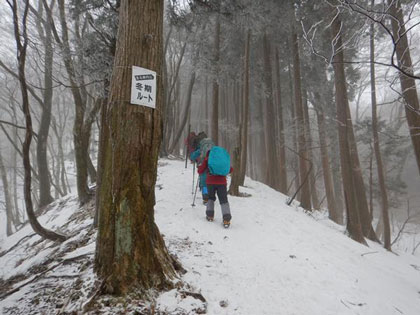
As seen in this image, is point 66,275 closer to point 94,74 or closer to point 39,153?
point 94,74

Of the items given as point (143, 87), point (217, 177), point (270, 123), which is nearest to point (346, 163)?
point (217, 177)

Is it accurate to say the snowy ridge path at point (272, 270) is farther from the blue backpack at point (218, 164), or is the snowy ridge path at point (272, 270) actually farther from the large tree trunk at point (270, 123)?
the large tree trunk at point (270, 123)

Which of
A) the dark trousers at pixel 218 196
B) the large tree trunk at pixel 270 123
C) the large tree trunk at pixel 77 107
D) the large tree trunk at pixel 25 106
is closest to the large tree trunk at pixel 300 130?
the large tree trunk at pixel 270 123

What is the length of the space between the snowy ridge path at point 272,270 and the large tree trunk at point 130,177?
42cm

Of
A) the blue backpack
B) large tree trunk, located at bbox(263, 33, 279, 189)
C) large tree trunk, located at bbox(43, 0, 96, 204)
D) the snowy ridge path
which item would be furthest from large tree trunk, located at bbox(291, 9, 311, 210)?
large tree trunk, located at bbox(43, 0, 96, 204)

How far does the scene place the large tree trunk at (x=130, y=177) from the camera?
2.32 meters

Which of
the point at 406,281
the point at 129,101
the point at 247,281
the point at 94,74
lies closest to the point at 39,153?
the point at 94,74

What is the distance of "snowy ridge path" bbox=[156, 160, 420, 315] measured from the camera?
8.51 feet

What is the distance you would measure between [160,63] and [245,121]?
709cm

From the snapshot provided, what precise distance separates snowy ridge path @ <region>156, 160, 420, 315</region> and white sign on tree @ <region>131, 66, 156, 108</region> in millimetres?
1978

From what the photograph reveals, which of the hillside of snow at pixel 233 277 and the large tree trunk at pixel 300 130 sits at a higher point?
the large tree trunk at pixel 300 130

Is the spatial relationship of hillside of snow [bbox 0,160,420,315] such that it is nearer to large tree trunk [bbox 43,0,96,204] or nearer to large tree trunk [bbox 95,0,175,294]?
large tree trunk [bbox 95,0,175,294]

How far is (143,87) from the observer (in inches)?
96.8

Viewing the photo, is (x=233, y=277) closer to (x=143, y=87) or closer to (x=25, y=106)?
(x=143, y=87)
